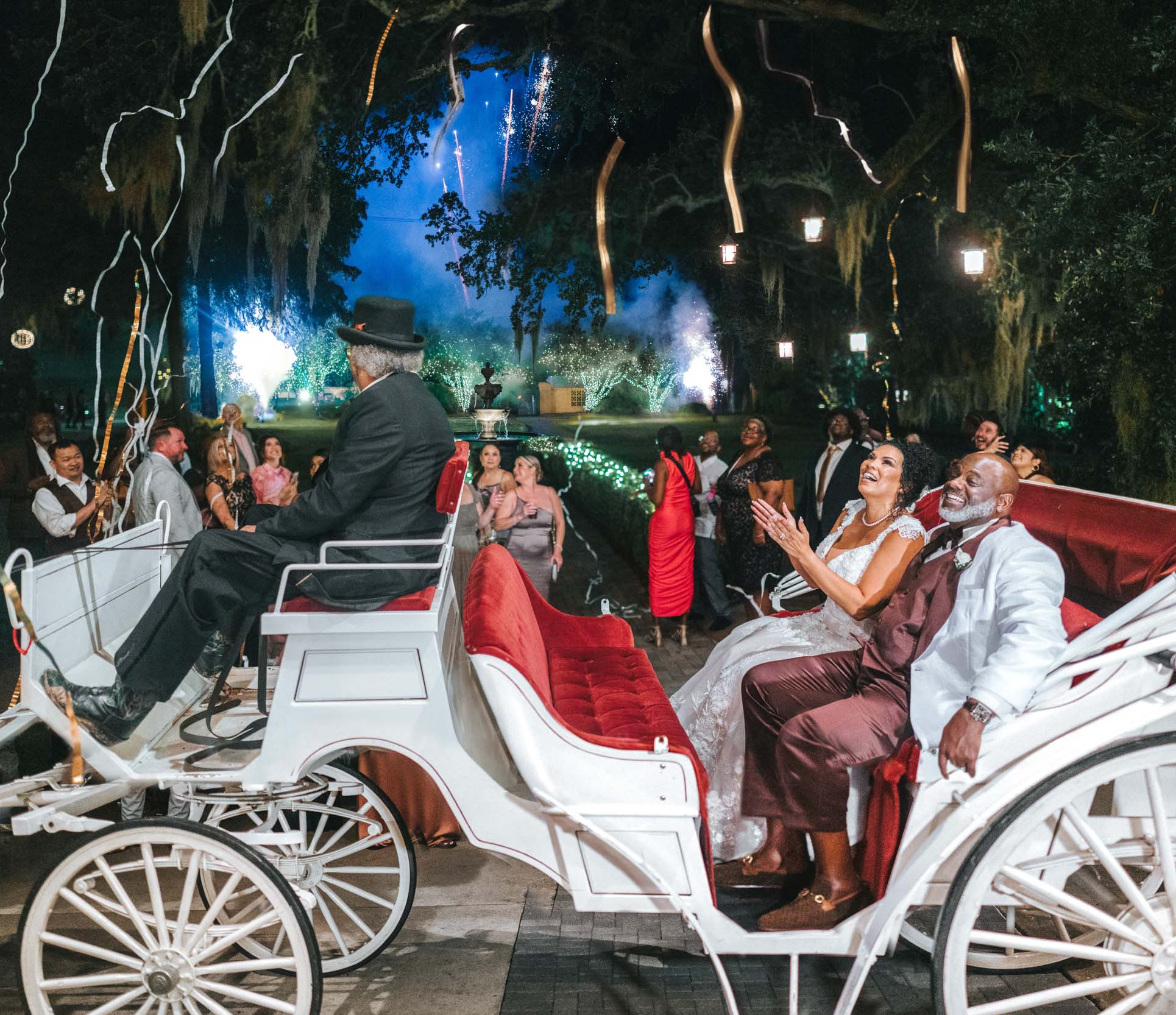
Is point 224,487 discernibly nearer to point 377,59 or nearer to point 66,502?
point 66,502

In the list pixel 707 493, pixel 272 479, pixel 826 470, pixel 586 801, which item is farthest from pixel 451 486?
pixel 707 493

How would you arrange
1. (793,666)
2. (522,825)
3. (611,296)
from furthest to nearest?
(611,296) < (793,666) < (522,825)

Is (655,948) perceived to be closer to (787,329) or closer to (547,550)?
(547,550)

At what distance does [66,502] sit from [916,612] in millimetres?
4941

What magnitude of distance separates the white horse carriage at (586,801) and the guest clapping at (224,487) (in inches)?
135

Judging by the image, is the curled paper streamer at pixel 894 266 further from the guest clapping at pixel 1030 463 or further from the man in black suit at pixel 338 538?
the man in black suit at pixel 338 538

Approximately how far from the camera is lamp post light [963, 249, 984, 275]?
1062cm

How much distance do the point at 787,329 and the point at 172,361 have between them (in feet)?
32.1

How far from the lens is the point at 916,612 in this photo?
324 cm

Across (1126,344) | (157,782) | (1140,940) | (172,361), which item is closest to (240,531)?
(157,782)

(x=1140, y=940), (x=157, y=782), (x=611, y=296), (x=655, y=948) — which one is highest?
(x=611, y=296)

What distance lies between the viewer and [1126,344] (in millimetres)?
7621

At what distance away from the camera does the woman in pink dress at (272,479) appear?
7.37 m

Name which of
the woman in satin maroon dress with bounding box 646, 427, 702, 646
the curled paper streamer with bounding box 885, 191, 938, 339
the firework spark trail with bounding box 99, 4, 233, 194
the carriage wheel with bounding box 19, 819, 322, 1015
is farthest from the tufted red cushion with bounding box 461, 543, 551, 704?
the curled paper streamer with bounding box 885, 191, 938, 339
